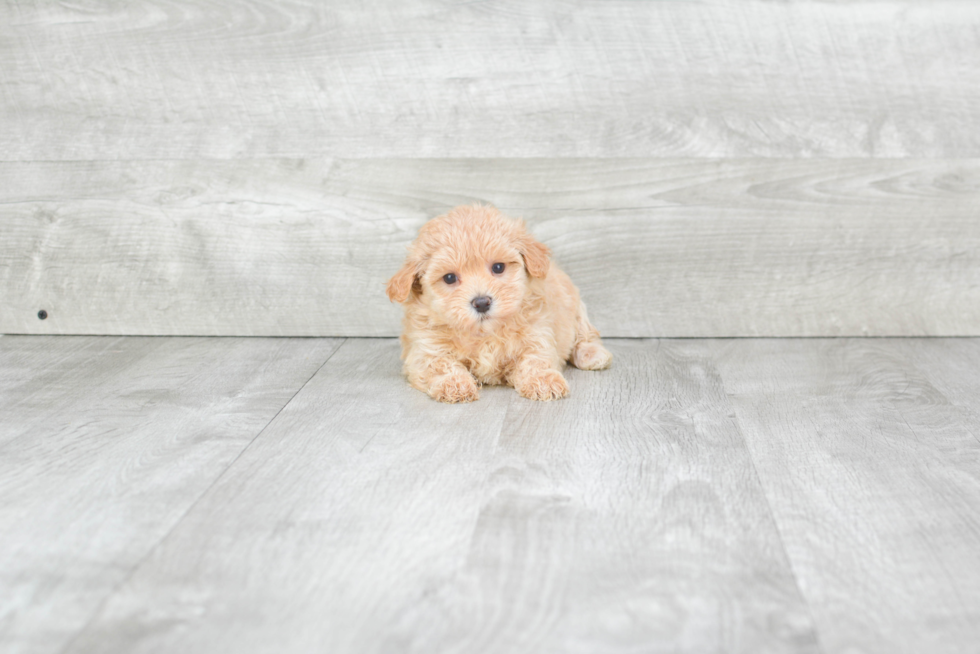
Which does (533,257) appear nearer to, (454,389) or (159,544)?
(454,389)

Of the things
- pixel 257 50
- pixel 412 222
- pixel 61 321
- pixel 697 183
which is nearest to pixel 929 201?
pixel 697 183

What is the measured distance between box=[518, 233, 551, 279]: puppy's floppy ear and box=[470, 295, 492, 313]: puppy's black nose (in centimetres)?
17

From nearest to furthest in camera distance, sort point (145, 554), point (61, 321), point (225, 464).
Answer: point (145, 554), point (225, 464), point (61, 321)

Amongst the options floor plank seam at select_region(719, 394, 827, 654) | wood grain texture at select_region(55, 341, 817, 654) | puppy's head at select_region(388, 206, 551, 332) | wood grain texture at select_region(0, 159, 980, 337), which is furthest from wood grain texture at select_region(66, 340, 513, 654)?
wood grain texture at select_region(0, 159, 980, 337)

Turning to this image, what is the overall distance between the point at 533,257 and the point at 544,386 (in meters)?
0.33

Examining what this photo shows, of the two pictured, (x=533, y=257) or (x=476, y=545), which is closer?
(x=476, y=545)

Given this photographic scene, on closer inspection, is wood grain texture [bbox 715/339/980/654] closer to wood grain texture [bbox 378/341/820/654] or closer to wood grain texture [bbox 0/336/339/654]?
wood grain texture [bbox 378/341/820/654]

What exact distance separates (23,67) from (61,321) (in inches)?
33.3

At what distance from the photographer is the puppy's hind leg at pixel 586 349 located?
2529mm

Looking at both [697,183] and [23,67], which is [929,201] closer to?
[697,183]

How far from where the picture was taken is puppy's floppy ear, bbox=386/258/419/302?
2.22m

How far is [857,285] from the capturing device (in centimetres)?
288

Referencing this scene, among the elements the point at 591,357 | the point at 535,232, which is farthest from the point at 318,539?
the point at 535,232

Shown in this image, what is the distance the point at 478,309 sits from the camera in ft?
7.06
